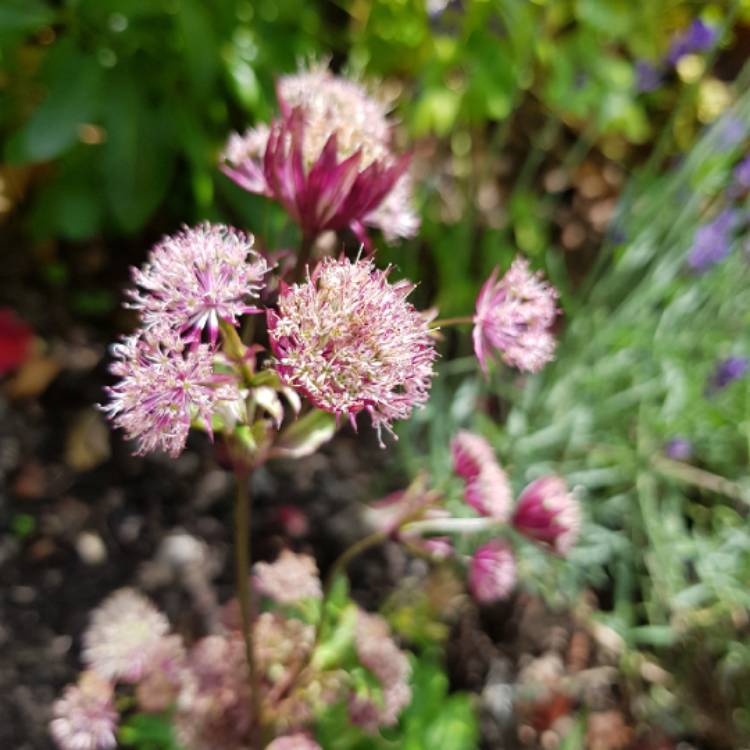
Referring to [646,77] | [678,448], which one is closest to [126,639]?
[678,448]

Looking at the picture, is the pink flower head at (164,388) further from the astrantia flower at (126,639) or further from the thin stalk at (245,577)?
the astrantia flower at (126,639)

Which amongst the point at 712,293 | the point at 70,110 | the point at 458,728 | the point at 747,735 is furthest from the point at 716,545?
the point at 70,110

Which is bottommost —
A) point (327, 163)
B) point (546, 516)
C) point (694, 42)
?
point (546, 516)

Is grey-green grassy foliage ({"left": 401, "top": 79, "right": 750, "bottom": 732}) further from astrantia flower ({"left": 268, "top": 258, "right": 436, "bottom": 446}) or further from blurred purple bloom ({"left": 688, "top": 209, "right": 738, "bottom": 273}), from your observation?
astrantia flower ({"left": 268, "top": 258, "right": 436, "bottom": 446})

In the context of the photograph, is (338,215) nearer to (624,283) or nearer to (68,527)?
(68,527)

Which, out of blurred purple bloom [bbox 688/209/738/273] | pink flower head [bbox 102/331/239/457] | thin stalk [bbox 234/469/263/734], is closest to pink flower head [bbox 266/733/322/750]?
thin stalk [bbox 234/469/263/734]

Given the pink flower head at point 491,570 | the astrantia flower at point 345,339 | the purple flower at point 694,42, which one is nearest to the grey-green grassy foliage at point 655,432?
the purple flower at point 694,42

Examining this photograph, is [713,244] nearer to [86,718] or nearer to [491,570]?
[491,570]
